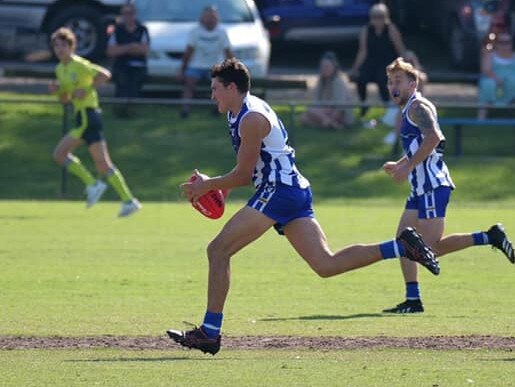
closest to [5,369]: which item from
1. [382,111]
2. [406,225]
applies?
[406,225]

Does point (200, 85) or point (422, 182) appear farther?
point (200, 85)

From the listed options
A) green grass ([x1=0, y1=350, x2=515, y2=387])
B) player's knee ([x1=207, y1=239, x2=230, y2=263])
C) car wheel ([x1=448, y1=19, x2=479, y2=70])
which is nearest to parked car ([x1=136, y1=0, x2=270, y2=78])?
car wheel ([x1=448, y1=19, x2=479, y2=70])

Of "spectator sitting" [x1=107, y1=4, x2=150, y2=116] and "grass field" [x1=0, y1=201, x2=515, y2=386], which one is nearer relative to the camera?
"grass field" [x1=0, y1=201, x2=515, y2=386]

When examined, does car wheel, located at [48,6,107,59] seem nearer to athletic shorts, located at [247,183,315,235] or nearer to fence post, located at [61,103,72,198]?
fence post, located at [61,103,72,198]

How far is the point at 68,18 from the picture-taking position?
27.8 m

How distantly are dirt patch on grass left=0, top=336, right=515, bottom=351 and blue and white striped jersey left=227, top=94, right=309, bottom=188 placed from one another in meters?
1.12

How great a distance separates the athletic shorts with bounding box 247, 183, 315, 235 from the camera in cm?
990

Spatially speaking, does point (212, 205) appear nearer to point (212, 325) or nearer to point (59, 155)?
point (212, 325)

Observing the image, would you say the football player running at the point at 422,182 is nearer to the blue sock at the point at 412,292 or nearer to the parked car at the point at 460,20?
the blue sock at the point at 412,292

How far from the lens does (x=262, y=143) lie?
991cm

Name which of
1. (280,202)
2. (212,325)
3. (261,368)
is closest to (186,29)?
(280,202)

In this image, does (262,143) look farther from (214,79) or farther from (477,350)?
(477,350)

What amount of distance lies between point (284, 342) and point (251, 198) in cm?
108

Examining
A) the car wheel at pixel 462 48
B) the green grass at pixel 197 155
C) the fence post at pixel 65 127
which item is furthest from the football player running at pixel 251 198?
the car wheel at pixel 462 48
